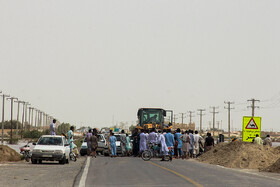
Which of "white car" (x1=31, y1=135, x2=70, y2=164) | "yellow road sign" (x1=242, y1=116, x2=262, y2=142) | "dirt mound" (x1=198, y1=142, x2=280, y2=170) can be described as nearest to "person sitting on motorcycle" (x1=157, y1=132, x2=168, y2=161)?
"dirt mound" (x1=198, y1=142, x2=280, y2=170)

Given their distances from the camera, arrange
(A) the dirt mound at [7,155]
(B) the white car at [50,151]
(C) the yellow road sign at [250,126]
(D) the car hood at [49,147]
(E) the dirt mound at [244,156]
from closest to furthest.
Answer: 1. (B) the white car at [50,151]
2. (D) the car hood at [49,147]
3. (E) the dirt mound at [244,156]
4. (C) the yellow road sign at [250,126]
5. (A) the dirt mound at [7,155]

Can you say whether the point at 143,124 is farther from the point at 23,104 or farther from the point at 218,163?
the point at 23,104

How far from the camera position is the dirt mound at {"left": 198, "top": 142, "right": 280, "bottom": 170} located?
2959 centimetres

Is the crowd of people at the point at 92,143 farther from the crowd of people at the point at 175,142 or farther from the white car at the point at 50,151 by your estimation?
the white car at the point at 50,151

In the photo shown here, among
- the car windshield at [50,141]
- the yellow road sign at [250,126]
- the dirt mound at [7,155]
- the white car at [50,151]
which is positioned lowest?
the dirt mound at [7,155]

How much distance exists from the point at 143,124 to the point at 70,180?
25.4 m

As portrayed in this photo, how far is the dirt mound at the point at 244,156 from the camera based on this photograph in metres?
29.6

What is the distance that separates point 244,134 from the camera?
30.2 m

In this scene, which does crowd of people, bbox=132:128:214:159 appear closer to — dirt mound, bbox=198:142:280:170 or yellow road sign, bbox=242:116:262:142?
dirt mound, bbox=198:142:280:170

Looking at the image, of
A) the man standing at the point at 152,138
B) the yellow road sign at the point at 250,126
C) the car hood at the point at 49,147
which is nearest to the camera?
the car hood at the point at 49,147

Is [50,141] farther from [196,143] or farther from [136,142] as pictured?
[196,143]

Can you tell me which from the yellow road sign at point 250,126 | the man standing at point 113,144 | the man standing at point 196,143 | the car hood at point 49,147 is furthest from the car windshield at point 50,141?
the man standing at point 196,143

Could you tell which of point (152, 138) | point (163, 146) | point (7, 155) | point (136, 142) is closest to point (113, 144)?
point (136, 142)

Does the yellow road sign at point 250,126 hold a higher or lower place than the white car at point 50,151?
higher
